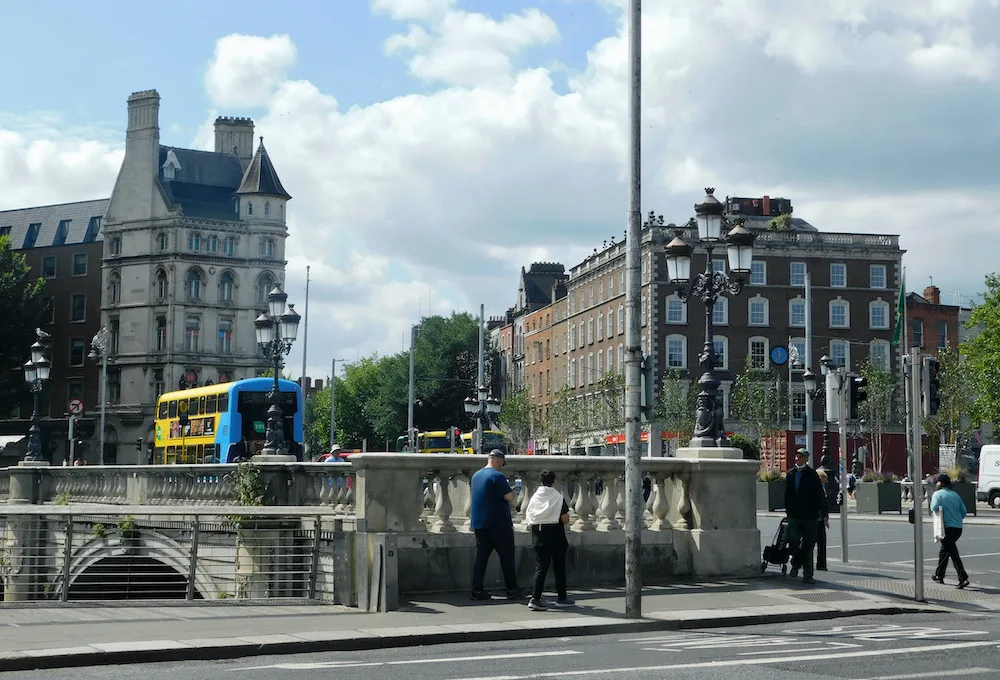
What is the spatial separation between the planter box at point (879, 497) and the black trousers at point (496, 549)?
32360mm

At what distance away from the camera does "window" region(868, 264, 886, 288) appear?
8694 centimetres

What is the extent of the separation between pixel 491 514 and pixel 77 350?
94047 mm

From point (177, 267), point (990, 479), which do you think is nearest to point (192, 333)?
point (177, 267)

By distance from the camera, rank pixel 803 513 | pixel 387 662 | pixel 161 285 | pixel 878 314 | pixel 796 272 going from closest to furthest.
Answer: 1. pixel 387 662
2. pixel 803 513
3. pixel 796 272
4. pixel 878 314
5. pixel 161 285

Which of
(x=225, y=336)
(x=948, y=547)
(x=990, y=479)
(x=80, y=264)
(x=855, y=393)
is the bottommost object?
(x=948, y=547)

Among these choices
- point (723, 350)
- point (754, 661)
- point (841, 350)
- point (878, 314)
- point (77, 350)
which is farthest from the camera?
point (77, 350)

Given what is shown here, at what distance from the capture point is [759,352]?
84.8 metres

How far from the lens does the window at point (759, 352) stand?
277 feet

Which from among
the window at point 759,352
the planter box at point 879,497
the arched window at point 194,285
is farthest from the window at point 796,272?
the arched window at point 194,285

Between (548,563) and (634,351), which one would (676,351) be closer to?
(548,563)

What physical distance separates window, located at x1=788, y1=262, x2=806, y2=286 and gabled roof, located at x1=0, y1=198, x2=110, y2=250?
2099 inches

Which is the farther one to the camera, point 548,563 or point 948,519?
point 948,519

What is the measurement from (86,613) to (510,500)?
5.03 meters

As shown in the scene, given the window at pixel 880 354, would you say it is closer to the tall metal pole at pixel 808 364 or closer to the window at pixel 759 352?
the window at pixel 759 352
